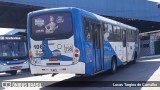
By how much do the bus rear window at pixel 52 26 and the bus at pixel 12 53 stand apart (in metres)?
8.28

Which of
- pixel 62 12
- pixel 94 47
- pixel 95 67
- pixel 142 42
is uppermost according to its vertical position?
pixel 62 12

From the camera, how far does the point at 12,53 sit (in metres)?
20.2

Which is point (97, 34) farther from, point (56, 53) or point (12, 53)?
point (12, 53)

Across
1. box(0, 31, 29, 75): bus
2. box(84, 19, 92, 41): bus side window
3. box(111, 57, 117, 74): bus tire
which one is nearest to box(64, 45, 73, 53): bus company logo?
box(84, 19, 92, 41): bus side window

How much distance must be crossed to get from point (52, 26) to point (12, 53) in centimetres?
940

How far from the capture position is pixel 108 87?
11.1 m

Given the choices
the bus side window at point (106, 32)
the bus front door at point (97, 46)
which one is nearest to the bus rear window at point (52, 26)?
the bus front door at point (97, 46)

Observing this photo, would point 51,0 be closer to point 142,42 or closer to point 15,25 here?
point 15,25

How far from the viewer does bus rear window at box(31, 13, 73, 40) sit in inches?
445

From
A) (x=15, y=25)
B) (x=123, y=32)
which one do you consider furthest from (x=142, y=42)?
(x=123, y=32)

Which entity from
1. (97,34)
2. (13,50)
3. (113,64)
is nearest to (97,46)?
(97,34)

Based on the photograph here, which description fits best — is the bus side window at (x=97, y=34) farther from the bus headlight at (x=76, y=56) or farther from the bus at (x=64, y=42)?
the bus headlight at (x=76, y=56)

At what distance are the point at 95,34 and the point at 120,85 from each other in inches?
103

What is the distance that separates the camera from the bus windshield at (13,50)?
A: 19812mm
